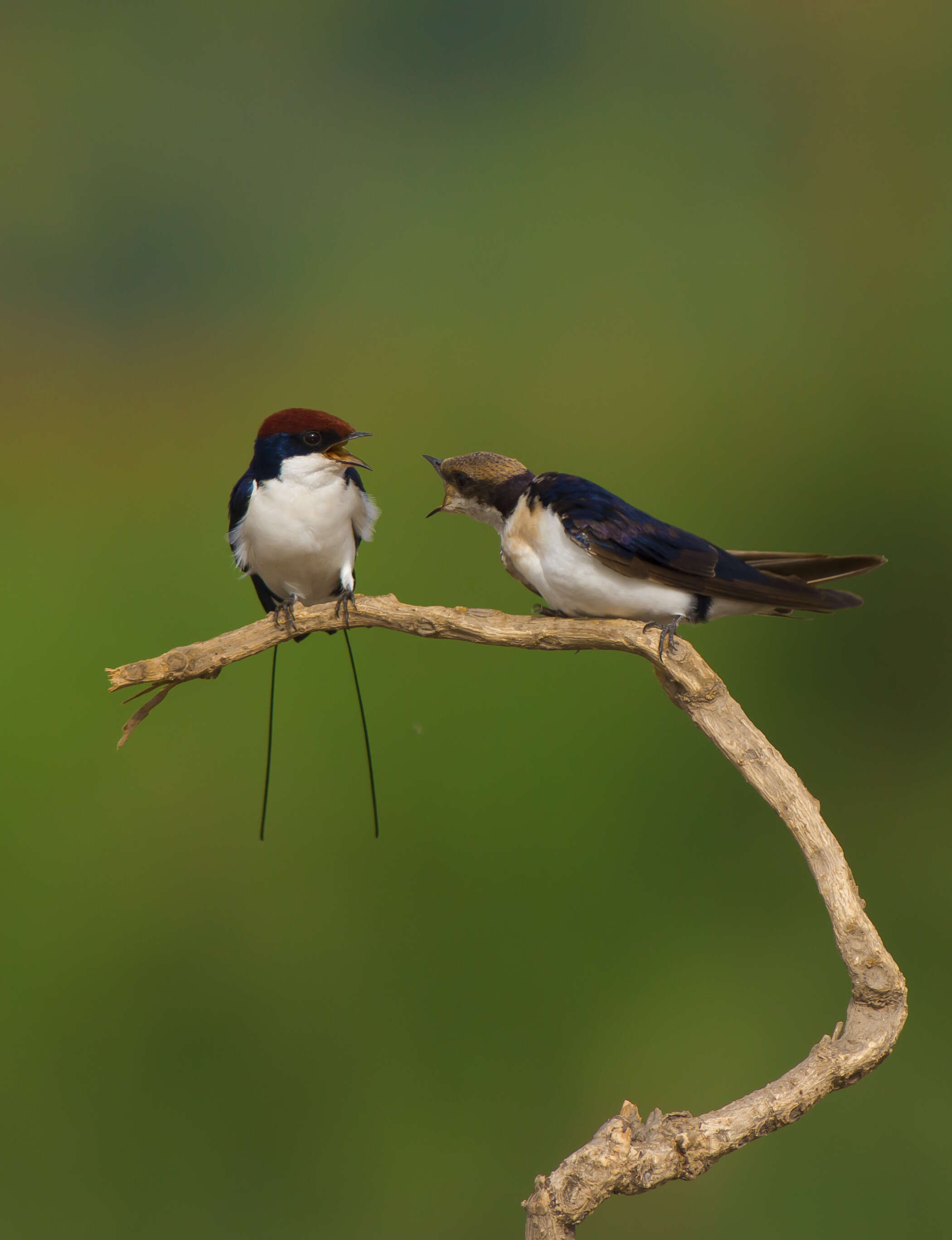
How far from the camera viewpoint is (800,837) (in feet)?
5.96

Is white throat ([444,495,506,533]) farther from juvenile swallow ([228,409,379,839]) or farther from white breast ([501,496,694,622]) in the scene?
juvenile swallow ([228,409,379,839])

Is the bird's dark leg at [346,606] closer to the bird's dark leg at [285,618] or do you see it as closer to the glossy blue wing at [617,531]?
the bird's dark leg at [285,618]

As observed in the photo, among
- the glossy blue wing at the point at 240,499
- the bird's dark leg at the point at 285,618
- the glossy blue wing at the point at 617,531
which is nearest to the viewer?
the glossy blue wing at the point at 617,531

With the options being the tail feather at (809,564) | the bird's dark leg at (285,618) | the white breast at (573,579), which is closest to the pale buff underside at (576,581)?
the white breast at (573,579)

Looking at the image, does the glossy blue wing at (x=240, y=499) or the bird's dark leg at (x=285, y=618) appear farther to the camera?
the glossy blue wing at (x=240, y=499)

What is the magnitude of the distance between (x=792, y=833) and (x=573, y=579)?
57cm

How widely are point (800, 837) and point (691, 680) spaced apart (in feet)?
1.07

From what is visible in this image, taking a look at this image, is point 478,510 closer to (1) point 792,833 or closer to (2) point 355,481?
(2) point 355,481

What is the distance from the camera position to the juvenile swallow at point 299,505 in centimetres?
191

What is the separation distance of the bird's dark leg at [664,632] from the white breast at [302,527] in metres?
0.59

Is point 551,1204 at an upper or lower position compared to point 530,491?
lower

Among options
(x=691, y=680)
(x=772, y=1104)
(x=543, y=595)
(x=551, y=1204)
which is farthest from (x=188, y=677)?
(x=772, y=1104)

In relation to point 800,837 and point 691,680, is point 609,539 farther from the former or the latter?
point 800,837

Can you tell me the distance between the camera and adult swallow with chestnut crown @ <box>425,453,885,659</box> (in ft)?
5.83
